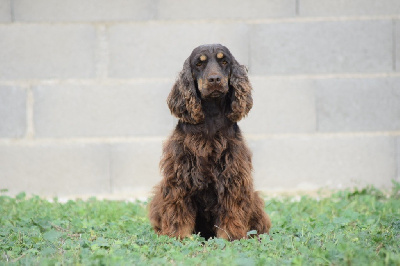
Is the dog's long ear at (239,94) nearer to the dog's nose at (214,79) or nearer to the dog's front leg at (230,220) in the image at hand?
the dog's nose at (214,79)

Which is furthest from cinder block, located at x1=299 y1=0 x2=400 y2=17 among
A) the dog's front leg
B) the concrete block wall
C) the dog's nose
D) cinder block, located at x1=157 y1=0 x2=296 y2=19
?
the dog's front leg

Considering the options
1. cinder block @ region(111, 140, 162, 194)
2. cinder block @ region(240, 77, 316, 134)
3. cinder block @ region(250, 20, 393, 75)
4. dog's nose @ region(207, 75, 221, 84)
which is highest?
cinder block @ region(250, 20, 393, 75)

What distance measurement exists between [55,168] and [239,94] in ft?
9.92

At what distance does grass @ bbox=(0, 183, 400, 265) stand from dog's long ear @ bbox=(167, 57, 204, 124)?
93 centimetres

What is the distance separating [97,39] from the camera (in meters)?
6.74

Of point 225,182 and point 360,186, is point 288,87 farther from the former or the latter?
point 225,182

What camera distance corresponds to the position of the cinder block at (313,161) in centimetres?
677

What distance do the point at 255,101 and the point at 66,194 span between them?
245cm

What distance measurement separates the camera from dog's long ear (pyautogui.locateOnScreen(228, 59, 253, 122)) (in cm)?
450

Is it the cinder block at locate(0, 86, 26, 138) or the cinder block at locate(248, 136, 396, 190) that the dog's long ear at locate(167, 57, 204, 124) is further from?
the cinder block at locate(0, 86, 26, 138)

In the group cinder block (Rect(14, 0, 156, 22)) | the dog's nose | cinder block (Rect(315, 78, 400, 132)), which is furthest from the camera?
cinder block (Rect(315, 78, 400, 132))

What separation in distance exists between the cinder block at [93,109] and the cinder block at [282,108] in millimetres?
1078

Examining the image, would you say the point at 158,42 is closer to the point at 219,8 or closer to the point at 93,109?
the point at 219,8

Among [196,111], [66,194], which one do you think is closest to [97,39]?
[66,194]
